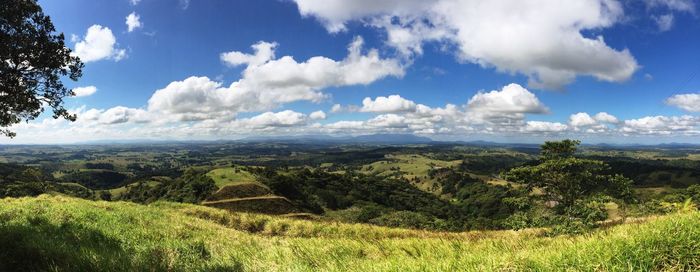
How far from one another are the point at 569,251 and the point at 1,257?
30.5ft

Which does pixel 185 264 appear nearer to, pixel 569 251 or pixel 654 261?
pixel 569 251

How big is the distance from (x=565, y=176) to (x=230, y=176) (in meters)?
101

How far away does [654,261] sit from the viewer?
13.8ft

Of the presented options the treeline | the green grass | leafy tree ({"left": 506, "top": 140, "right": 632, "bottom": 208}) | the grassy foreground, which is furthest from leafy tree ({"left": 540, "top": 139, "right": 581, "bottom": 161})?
the green grass

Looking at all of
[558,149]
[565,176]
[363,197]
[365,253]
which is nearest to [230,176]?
[363,197]

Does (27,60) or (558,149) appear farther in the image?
(558,149)

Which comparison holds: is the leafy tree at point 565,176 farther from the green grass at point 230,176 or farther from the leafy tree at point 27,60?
the green grass at point 230,176

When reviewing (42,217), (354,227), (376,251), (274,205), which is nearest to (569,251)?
(376,251)

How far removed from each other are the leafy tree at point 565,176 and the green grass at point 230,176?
83457mm

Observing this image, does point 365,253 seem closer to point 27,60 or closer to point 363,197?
point 27,60

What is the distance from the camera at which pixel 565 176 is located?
33312mm

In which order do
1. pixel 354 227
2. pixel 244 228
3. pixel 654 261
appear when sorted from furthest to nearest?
pixel 244 228, pixel 354 227, pixel 654 261

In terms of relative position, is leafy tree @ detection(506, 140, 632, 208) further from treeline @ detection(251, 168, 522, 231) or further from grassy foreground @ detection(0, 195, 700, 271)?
treeline @ detection(251, 168, 522, 231)

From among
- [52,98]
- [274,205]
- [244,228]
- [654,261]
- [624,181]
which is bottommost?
[274,205]
